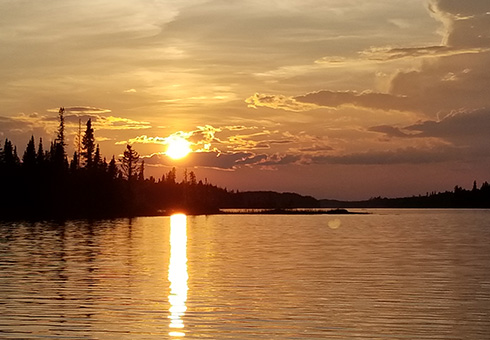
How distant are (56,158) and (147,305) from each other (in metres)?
135

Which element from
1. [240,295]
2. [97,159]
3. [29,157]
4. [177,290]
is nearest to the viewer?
[240,295]

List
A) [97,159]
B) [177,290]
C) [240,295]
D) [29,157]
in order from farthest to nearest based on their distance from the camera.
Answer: [97,159]
[29,157]
[177,290]
[240,295]

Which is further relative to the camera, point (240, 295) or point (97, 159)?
point (97, 159)

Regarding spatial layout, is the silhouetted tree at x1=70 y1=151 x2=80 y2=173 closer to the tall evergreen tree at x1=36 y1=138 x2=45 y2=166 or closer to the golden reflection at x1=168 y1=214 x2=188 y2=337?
the tall evergreen tree at x1=36 y1=138 x2=45 y2=166

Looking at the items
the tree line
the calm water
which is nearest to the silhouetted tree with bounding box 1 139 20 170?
the tree line

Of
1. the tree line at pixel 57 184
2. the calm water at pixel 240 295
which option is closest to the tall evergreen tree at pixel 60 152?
the tree line at pixel 57 184

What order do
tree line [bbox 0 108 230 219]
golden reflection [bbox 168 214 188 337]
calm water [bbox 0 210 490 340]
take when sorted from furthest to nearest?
tree line [bbox 0 108 230 219] < golden reflection [bbox 168 214 188 337] < calm water [bbox 0 210 490 340]

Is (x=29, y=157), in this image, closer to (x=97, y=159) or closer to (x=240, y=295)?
(x=97, y=159)

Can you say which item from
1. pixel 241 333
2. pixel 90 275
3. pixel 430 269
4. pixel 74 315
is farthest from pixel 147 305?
pixel 430 269

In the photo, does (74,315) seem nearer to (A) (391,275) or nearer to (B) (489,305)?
(B) (489,305)

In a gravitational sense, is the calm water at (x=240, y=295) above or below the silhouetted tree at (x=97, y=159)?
below

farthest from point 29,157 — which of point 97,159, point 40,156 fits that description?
point 97,159

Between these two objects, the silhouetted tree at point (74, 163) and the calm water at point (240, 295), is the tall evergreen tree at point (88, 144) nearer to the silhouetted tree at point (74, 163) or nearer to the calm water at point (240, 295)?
the silhouetted tree at point (74, 163)

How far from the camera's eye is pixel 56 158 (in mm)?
162250
